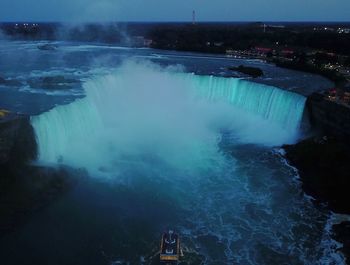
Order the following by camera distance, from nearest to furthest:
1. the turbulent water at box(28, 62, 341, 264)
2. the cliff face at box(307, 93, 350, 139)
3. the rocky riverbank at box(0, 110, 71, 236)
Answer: the turbulent water at box(28, 62, 341, 264) < the rocky riverbank at box(0, 110, 71, 236) < the cliff face at box(307, 93, 350, 139)

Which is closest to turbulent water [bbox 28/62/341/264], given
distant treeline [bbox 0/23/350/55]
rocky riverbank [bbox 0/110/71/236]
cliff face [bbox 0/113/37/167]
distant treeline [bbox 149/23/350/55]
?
cliff face [bbox 0/113/37/167]

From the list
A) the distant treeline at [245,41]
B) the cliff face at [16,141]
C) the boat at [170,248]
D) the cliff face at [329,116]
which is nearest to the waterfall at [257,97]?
the cliff face at [329,116]

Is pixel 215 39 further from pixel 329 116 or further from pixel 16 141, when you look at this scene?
pixel 16 141

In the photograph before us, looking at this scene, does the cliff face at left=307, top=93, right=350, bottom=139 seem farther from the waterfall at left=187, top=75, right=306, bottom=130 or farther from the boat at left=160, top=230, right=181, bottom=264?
the boat at left=160, top=230, right=181, bottom=264

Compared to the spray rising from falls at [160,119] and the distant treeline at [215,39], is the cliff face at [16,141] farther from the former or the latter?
the distant treeline at [215,39]

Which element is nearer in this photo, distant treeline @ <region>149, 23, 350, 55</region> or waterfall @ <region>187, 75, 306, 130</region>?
waterfall @ <region>187, 75, 306, 130</region>

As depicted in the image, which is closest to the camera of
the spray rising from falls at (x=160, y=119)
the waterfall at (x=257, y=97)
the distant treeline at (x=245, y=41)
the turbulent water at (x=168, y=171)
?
the turbulent water at (x=168, y=171)
